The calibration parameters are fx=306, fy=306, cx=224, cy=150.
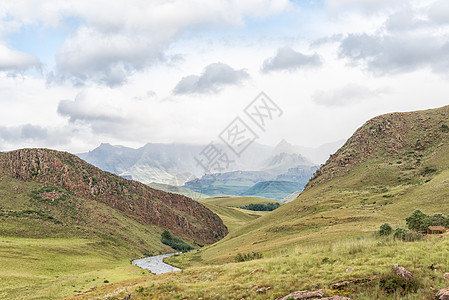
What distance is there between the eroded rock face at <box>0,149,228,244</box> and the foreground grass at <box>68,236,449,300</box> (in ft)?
348

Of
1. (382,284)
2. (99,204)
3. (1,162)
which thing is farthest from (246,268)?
(1,162)

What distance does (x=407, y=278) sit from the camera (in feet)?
55.7

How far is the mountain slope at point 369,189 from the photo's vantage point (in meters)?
50.8

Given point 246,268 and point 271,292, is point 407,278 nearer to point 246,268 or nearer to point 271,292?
point 271,292

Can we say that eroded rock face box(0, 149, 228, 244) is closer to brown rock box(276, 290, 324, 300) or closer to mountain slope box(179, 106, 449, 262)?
mountain slope box(179, 106, 449, 262)

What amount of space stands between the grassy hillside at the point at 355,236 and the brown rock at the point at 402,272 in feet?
1.20

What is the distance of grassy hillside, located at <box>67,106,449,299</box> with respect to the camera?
19.1m

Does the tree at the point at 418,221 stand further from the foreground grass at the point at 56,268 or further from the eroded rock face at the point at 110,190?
the eroded rock face at the point at 110,190

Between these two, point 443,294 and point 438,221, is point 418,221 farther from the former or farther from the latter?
point 443,294

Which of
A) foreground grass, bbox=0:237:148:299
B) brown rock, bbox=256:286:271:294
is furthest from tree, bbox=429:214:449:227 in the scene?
foreground grass, bbox=0:237:148:299

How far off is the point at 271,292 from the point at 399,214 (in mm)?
39869

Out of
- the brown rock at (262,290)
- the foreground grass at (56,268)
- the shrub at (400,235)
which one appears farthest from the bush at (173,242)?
Answer: the brown rock at (262,290)

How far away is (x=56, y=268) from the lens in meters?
54.5

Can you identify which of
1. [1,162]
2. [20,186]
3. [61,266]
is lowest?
[61,266]
